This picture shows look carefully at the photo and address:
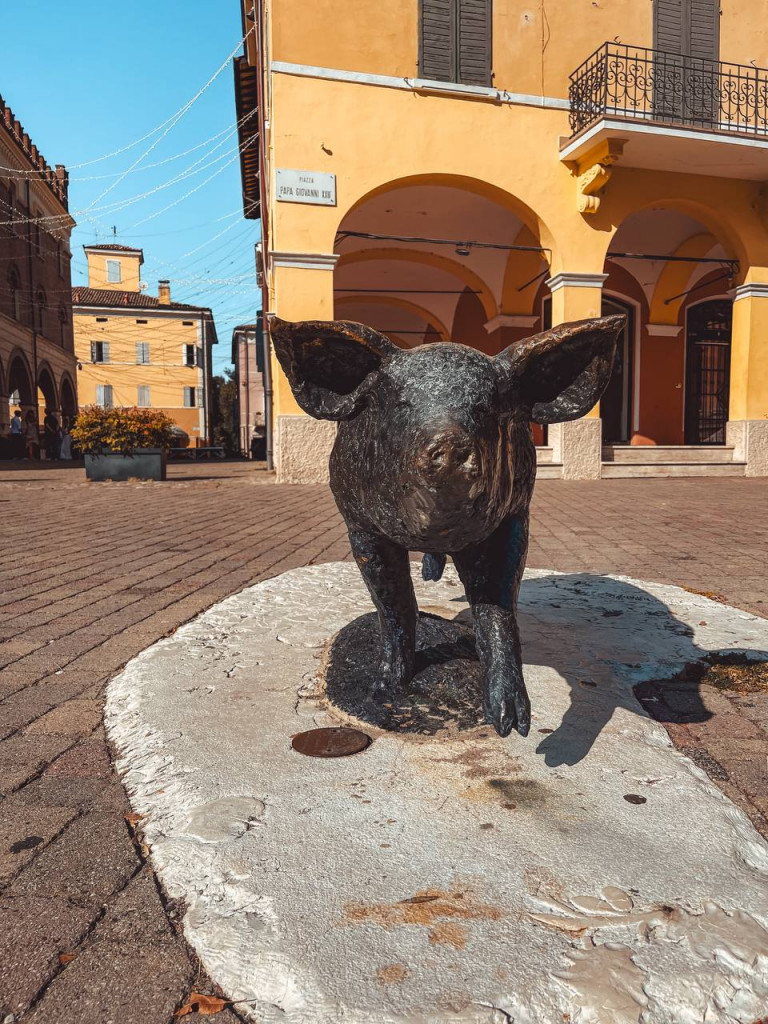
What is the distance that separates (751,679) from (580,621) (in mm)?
851

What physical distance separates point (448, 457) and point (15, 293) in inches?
1327

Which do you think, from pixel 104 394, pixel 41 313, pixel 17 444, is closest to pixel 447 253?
pixel 17 444

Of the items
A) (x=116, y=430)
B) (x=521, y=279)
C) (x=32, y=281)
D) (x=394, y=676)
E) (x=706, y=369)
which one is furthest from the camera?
(x=32, y=281)

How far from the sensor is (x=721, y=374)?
60.0 feet

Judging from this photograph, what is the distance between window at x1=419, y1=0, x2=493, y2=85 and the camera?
1165 cm

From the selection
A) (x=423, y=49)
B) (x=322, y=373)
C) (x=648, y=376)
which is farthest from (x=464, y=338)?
(x=322, y=373)

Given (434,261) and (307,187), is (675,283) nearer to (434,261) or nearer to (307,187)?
(434,261)

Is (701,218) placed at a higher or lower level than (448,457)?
higher

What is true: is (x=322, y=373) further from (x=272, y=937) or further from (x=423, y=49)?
(x=423, y=49)

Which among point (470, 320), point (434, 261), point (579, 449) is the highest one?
point (434, 261)

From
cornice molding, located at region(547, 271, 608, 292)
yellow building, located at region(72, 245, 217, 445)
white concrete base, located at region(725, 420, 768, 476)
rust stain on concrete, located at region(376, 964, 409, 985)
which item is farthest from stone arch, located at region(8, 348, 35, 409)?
rust stain on concrete, located at region(376, 964, 409, 985)

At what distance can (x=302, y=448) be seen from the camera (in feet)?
38.3

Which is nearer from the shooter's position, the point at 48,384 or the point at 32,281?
the point at 32,281

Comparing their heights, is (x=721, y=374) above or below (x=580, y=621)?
above
